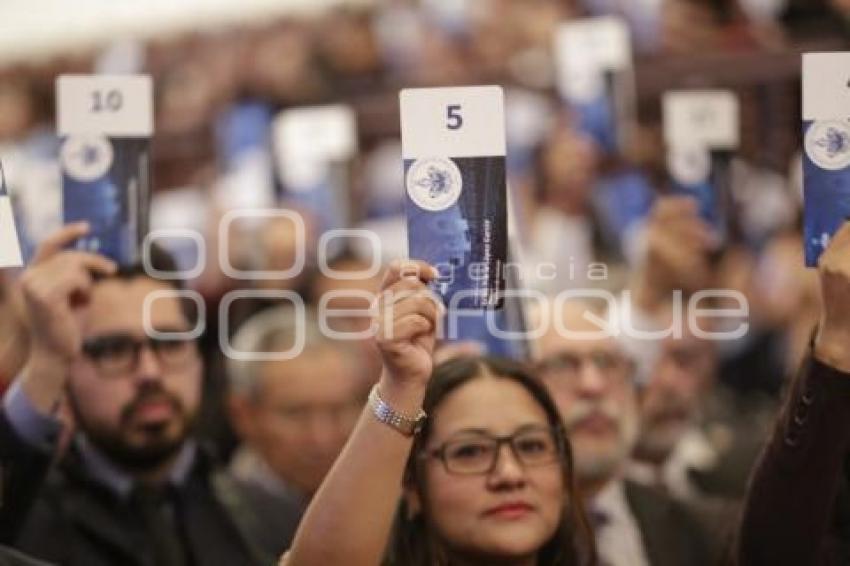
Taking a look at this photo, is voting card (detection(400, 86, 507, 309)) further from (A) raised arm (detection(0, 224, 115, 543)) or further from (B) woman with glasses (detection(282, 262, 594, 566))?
(A) raised arm (detection(0, 224, 115, 543))

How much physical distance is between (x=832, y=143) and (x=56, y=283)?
1.03m

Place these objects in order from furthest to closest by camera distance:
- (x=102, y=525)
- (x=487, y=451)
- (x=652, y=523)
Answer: (x=652, y=523), (x=102, y=525), (x=487, y=451)

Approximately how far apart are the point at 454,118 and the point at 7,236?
0.57 metres

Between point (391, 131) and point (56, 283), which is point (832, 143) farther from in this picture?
point (391, 131)

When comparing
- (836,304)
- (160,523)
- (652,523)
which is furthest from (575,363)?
(836,304)

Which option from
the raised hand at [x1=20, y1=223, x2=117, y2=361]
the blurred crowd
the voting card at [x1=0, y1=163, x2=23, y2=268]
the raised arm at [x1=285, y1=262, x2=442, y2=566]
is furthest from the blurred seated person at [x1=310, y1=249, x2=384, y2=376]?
the raised arm at [x1=285, y1=262, x2=442, y2=566]

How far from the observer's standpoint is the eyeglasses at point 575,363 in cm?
307

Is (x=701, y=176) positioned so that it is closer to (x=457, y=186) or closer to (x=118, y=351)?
(x=118, y=351)

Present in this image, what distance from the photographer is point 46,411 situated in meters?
2.47

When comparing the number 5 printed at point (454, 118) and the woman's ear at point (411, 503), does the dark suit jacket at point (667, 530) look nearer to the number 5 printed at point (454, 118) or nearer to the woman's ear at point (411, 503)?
the woman's ear at point (411, 503)

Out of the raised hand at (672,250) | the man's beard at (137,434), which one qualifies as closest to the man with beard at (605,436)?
the raised hand at (672,250)

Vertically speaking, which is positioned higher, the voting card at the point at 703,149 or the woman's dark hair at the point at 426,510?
the voting card at the point at 703,149

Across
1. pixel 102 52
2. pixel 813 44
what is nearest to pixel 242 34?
pixel 102 52

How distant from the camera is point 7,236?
2.22m
